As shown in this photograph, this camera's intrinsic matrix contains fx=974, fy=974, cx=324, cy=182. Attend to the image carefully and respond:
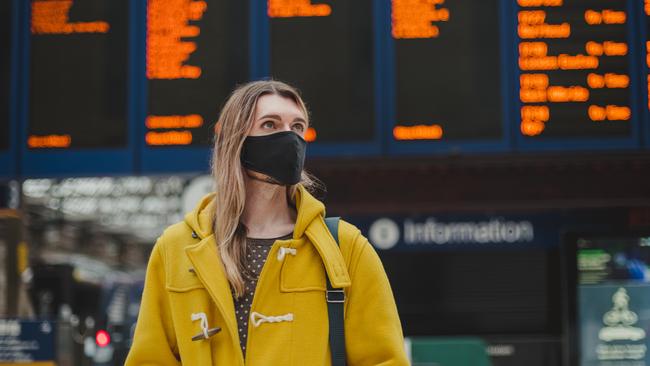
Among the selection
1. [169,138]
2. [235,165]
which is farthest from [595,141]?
[235,165]

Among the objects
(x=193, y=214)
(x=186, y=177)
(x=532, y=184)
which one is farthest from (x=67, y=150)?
(x=193, y=214)

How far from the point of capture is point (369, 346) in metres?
2.04

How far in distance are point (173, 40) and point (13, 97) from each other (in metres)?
1.24

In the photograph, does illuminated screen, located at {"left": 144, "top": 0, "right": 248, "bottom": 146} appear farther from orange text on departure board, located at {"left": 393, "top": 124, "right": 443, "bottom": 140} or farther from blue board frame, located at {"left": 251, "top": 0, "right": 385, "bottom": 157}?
orange text on departure board, located at {"left": 393, "top": 124, "right": 443, "bottom": 140}

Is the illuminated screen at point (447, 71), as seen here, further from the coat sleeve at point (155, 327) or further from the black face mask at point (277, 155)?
the coat sleeve at point (155, 327)

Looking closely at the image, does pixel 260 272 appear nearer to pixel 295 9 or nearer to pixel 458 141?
pixel 458 141

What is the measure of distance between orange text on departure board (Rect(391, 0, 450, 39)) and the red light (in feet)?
9.17

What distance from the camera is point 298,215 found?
6.96 ft

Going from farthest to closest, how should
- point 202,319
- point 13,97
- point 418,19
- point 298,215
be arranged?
point 13,97 → point 418,19 → point 298,215 → point 202,319

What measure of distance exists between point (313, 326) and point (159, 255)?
1.26 feet

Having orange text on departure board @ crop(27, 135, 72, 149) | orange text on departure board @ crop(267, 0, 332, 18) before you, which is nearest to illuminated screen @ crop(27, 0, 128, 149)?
orange text on departure board @ crop(27, 135, 72, 149)

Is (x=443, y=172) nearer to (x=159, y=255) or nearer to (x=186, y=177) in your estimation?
(x=186, y=177)

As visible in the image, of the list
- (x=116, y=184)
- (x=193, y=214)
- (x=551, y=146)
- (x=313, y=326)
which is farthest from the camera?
(x=116, y=184)

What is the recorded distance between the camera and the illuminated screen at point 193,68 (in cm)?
664
